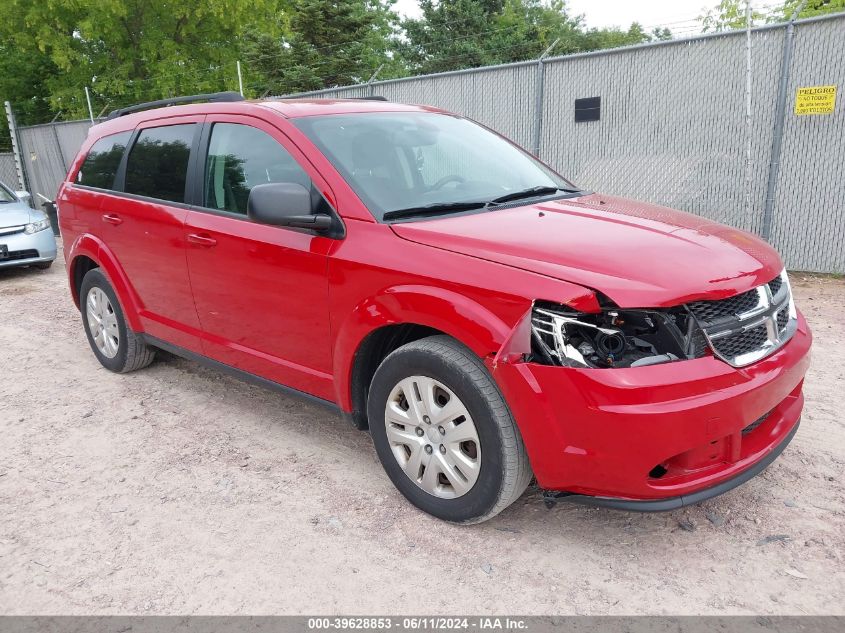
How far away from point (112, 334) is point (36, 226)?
5.35m

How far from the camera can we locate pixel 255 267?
3.50 meters

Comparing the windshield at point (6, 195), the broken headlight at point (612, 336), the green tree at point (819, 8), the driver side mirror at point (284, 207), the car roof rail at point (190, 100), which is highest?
the green tree at point (819, 8)

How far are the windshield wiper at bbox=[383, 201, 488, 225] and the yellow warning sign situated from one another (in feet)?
18.4

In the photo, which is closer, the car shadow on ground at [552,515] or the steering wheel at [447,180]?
the car shadow on ground at [552,515]

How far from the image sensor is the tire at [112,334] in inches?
190

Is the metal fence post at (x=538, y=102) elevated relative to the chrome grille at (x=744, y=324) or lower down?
elevated

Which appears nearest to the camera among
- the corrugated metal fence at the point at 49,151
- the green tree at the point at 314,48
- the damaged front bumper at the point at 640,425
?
the damaged front bumper at the point at 640,425

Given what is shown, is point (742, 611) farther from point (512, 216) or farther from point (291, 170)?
point (291, 170)

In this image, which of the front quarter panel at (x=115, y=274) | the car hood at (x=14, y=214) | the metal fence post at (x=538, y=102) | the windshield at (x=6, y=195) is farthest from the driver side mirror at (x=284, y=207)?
the windshield at (x=6, y=195)

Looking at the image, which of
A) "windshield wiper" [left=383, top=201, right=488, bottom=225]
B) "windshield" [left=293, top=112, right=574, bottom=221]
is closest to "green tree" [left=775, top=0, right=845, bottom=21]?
"windshield" [left=293, top=112, right=574, bottom=221]

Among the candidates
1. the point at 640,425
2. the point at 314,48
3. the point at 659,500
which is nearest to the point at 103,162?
the point at 640,425

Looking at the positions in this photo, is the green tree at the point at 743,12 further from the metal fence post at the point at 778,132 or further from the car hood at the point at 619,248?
the car hood at the point at 619,248

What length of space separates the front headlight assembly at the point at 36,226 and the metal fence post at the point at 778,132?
914cm
